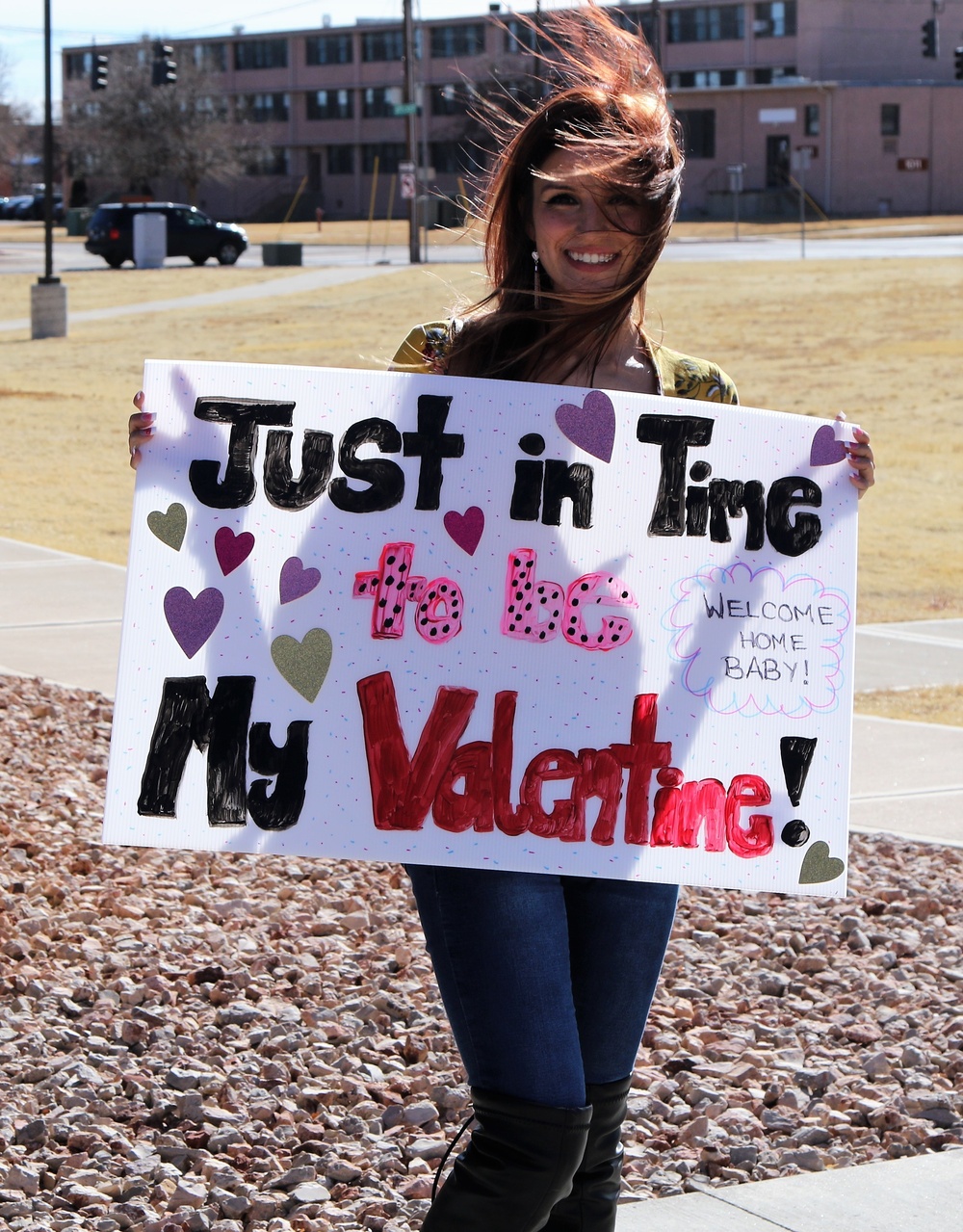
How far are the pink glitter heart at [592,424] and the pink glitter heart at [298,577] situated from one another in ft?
1.51

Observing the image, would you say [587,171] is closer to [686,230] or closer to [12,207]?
[686,230]

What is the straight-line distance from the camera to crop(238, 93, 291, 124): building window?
95812 millimetres

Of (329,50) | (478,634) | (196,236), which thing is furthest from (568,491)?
(329,50)

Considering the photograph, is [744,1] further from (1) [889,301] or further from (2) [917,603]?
(2) [917,603]

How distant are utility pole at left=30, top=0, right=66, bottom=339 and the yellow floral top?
2614cm

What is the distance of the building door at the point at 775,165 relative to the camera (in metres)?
77.8

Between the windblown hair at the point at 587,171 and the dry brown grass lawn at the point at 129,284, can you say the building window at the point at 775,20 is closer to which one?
the dry brown grass lawn at the point at 129,284

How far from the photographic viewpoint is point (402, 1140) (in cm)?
360

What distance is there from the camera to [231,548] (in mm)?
2787

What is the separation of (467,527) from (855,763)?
425cm

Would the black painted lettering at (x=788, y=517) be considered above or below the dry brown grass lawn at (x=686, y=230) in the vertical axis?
below

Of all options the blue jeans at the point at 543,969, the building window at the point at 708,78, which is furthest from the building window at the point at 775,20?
the blue jeans at the point at 543,969

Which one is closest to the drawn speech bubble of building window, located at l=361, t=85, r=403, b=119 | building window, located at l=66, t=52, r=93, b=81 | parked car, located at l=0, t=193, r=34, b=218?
parked car, located at l=0, t=193, r=34, b=218

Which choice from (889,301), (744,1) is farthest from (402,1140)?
(744,1)
